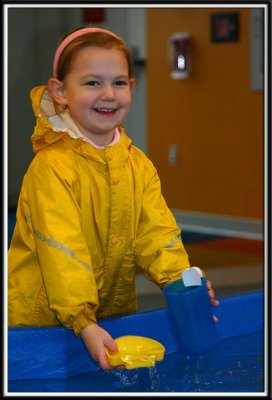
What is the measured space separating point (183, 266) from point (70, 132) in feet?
0.90

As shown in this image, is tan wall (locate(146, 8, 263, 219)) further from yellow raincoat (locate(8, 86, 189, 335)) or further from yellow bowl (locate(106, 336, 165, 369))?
yellow bowl (locate(106, 336, 165, 369))

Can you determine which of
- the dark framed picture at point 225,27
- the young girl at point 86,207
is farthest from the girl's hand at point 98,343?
the dark framed picture at point 225,27

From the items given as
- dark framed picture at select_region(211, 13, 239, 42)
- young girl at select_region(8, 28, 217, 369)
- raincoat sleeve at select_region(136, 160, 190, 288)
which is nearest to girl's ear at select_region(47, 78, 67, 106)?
young girl at select_region(8, 28, 217, 369)

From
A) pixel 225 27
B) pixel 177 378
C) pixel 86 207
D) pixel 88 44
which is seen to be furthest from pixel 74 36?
pixel 225 27

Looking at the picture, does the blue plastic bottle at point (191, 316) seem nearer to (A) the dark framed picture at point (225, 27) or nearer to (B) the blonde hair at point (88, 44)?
(B) the blonde hair at point (88, 44)

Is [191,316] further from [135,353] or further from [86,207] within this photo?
[86,207]

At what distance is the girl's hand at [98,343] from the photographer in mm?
1045

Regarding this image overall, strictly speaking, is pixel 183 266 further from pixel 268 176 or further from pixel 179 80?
pixel 179 80

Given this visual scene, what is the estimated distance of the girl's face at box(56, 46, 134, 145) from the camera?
117 centimetres

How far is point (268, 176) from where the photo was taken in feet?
3.08

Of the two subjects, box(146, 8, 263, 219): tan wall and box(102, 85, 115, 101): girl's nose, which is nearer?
box(102, 85, 115, 101): girl's nose

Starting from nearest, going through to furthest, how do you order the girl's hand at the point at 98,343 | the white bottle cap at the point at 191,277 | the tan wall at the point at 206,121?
the girl's hand at the point at 98,343, the white bottle cap at the point at 191,277, the tan wall at the point at 206,121

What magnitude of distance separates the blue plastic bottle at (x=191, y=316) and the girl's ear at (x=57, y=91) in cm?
32

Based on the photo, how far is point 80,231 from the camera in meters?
1.15
